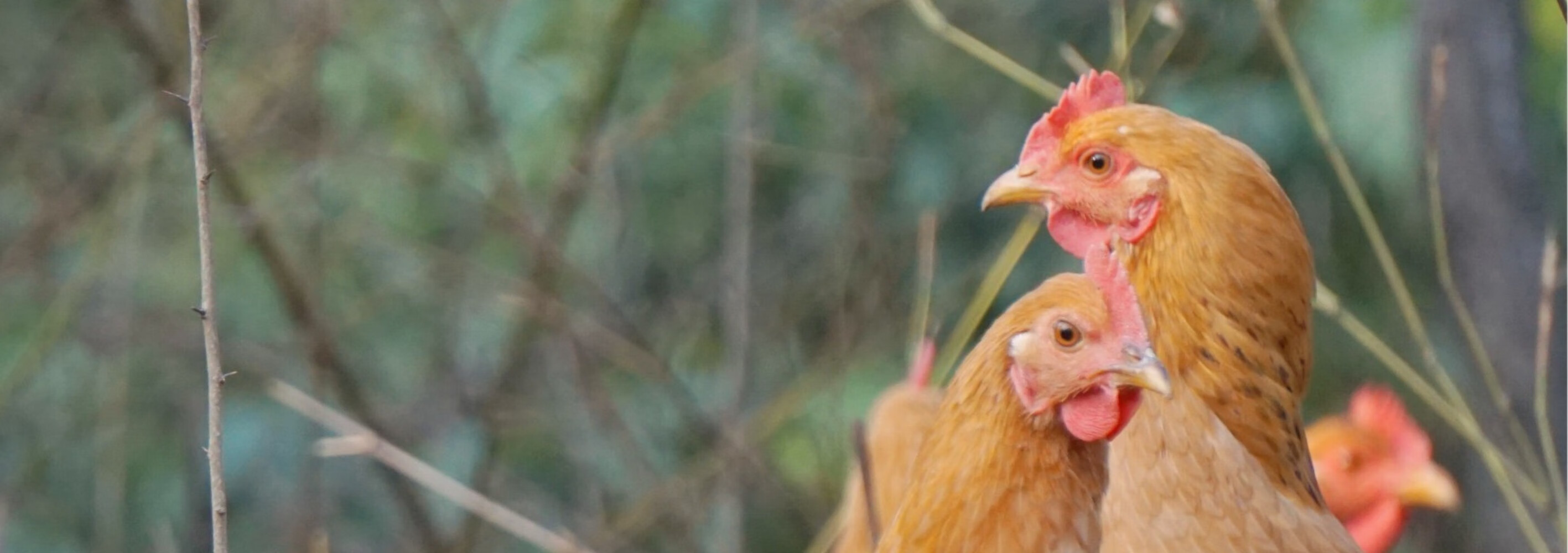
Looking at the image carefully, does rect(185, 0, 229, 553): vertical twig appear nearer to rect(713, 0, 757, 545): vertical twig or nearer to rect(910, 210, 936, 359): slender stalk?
rect(910, 210, 936, 359): slender stalk

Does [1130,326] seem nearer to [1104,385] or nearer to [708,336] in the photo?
[1104,385]

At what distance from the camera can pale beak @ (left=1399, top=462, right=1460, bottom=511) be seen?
68.8 inches

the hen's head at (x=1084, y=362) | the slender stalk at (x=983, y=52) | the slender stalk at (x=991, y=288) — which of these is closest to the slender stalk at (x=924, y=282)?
the slender stalk at (x=991, y=288)

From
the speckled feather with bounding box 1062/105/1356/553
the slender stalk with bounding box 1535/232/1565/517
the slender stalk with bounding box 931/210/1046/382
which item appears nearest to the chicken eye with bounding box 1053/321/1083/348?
the speckled feather with bounding box 1062/105/1356/553

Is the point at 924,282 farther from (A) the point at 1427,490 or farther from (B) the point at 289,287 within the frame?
(B) the point at 289,287

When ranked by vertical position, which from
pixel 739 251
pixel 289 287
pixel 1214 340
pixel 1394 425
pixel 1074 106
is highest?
pixel 739 251

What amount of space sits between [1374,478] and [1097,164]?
0.72 m

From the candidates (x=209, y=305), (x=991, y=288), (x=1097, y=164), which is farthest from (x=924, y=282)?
(x=209, y=305)

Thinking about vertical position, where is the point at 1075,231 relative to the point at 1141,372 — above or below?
above

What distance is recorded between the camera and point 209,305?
3.18ft

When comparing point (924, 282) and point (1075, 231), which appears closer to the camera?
point (1075, 231)

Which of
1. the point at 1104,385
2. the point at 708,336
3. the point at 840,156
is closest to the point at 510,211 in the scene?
the point at 840,156

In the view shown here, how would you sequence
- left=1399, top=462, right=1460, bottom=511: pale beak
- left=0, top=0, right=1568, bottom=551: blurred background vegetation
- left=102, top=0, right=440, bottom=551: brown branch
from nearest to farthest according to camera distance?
left=1399, top=462, right=1460, bottom=511: pale beak
left=102, top=0, right=440, bottom=551: brown branch
left=0, top=0, right=1568, bottom=551: blurred background vegetation

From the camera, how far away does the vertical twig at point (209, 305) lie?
0.97 meters
